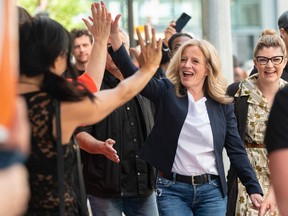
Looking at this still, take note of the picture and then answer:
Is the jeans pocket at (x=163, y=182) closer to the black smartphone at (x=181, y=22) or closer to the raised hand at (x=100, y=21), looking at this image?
the raised hand at (x=100, y=21)

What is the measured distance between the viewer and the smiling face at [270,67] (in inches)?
319

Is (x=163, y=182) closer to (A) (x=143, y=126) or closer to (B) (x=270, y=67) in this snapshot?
(A) (x=143, y=126)

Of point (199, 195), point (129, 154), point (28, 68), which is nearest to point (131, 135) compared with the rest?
point (129, 154)

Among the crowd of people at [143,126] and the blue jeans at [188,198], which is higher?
the crowd of people at [143,126]

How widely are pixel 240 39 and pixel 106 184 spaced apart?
42234 mm

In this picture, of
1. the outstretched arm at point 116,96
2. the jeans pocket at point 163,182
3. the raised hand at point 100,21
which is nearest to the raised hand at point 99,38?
the raised hand at point 100,21

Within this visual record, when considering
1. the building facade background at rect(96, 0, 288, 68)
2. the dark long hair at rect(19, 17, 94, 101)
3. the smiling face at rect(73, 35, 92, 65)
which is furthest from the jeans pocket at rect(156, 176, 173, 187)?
the building facade background at rect(96, 0, 288, 68)

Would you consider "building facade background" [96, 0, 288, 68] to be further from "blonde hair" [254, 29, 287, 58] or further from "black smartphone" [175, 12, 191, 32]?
"blonde hair" [254, 29, 287, 58]

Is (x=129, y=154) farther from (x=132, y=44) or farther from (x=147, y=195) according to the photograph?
(x=132, y=44)

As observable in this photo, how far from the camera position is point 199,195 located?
7023mm

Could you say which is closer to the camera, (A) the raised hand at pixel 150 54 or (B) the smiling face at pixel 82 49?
(A) the raised hand at pixel 150 54

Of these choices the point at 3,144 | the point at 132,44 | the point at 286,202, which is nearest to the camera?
the point at 3,144

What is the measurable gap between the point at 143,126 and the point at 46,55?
9.35 ft

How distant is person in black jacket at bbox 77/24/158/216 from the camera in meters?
7.32
